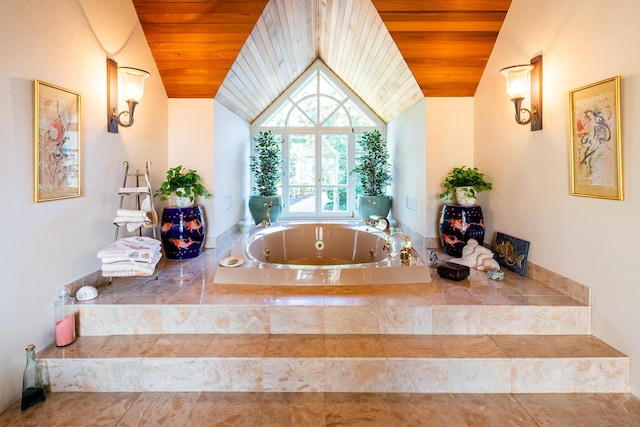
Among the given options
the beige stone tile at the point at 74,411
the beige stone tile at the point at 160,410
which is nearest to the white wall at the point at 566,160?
the beige stone tile at the point at 160,410

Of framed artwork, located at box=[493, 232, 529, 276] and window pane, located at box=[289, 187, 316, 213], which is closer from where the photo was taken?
framed artwork, located at box=[493, 232, 529, 276]

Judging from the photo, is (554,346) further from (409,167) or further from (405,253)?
(409,167)

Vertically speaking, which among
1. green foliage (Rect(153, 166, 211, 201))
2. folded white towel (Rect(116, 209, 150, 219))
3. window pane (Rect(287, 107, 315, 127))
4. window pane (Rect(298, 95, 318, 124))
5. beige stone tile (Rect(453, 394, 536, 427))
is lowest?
beige stone tile (Rect(453, 394, 536, 427))

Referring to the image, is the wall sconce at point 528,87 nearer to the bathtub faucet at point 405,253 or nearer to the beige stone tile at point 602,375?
the bathtub faucet at point 405,253

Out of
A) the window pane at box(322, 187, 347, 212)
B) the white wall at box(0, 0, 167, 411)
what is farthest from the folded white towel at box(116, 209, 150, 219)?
the window pane at box(322, 187, 347, 212)

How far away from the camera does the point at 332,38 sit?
4289 millimetres

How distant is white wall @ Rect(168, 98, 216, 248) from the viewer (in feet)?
11.4

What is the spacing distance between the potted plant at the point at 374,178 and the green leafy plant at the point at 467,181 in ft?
4.90

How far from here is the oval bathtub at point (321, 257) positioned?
2.23 meters

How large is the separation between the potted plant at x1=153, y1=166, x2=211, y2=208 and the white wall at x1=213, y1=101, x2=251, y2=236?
Result: 420mm

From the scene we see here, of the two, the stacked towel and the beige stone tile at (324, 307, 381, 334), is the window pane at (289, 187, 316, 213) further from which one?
the beige stone tile at (324, 307, 381, 334)

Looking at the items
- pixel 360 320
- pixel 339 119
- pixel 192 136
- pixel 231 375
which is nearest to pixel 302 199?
pixel 339 119

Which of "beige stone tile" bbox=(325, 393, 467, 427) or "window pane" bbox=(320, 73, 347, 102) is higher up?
"window pane" bbox=(320, 73, 347, 102)

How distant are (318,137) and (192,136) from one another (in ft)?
8.09
